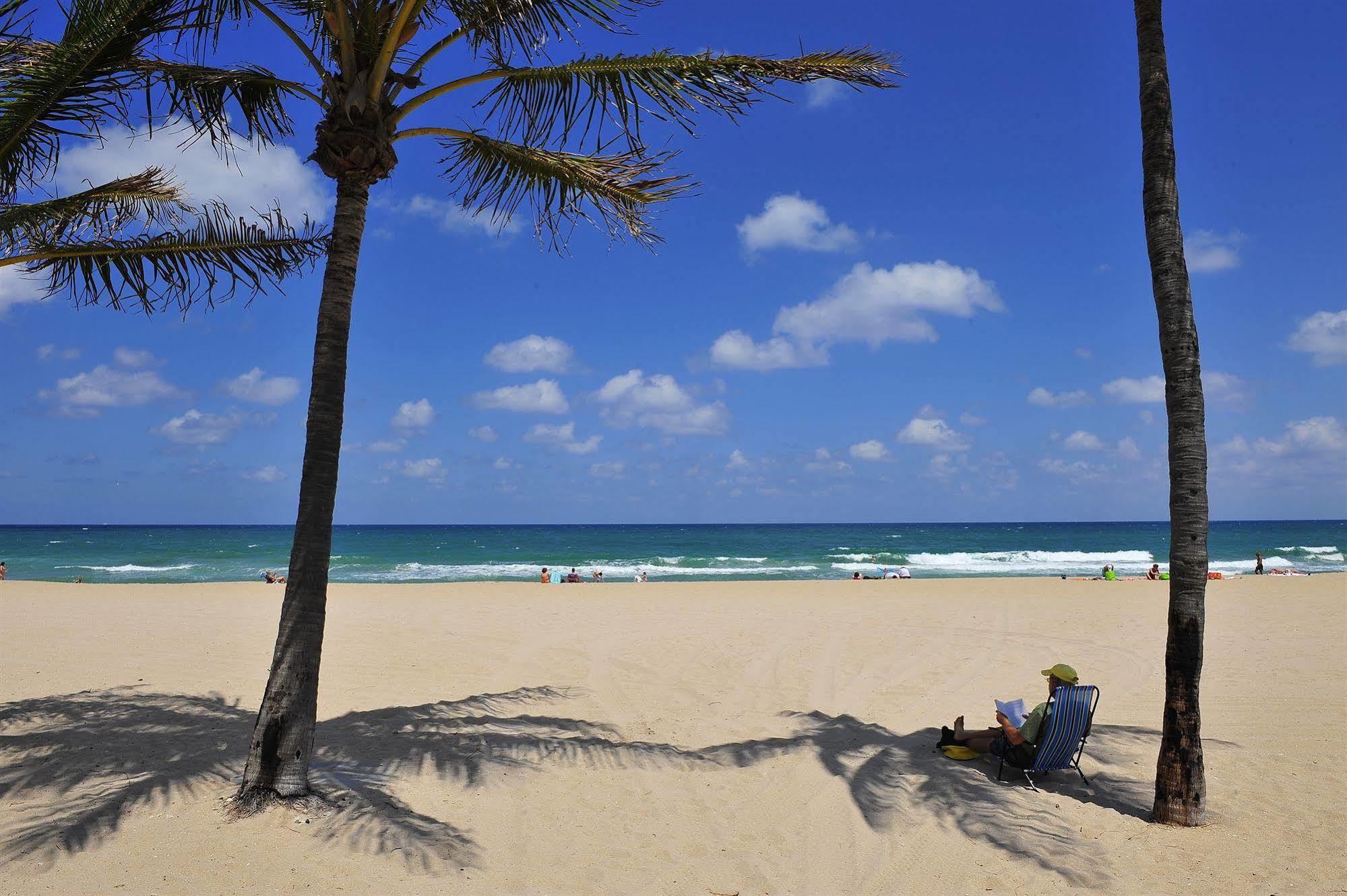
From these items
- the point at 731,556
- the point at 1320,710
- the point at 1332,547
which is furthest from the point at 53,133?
the point at 1332,547

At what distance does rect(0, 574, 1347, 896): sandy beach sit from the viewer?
4.51m

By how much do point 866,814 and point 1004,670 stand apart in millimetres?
5356

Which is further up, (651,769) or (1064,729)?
(1064,729)

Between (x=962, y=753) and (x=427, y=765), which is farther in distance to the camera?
(x=962, y=753)

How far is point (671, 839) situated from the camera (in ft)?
16.6

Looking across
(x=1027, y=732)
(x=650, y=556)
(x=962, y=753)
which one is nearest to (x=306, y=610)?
(x=962, y=753)

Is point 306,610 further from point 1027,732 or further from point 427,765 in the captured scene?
point 1027,732

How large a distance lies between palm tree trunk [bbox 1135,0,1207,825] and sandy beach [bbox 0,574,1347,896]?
0.35m

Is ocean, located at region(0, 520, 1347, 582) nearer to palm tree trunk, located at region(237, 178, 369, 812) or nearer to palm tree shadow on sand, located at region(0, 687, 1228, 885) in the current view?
palm tree shadow on sand, located at region(0, 687, 1228, 885)

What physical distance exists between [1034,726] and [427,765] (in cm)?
447

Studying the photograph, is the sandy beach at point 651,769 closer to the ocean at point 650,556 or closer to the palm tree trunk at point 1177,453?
the palm tree trunk at point 1177,453

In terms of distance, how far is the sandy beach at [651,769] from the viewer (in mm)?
4512

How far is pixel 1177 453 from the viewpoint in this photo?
526 centimetres

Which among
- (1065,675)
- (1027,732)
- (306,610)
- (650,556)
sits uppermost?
(306,610)
